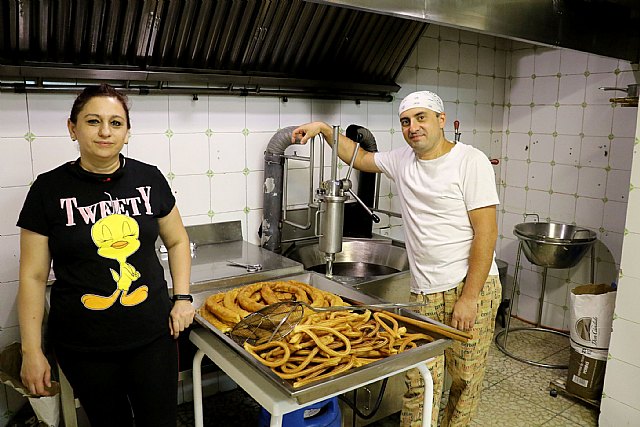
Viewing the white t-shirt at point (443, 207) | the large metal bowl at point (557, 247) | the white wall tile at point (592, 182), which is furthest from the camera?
the white wall tile at point (592, 182)

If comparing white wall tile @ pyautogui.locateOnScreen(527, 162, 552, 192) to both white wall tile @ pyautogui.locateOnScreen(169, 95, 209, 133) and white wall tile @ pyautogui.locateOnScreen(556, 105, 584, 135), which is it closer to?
white wall tile @ pyautogui.locateOnScreen(556, 105, 584, 135)

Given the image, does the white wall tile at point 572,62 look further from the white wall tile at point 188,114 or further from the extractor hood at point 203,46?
the white wall tile at point 188,114

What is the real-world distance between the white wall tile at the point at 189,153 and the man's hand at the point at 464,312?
3.95 ft

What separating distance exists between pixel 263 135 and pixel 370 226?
0.70 metres

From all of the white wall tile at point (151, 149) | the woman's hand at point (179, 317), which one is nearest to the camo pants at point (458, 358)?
the woman's hand at point (179, 317)

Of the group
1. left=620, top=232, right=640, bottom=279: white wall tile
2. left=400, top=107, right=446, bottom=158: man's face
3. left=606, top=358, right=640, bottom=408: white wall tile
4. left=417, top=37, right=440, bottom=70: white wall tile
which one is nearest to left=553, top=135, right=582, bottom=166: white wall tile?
left=417, top=37, right=440, bottom=70: white wall tile

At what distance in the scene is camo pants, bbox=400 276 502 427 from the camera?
74.1 inches

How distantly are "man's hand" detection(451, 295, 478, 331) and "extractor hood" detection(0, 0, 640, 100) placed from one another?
971 millimetres

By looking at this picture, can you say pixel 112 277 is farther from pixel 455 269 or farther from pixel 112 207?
pixel 455 269

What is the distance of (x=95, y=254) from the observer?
4.38 ft

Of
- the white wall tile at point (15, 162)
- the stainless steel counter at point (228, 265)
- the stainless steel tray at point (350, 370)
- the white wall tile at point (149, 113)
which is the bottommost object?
the stainless steel tray at point (350, 370)

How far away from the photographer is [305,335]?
1.40m

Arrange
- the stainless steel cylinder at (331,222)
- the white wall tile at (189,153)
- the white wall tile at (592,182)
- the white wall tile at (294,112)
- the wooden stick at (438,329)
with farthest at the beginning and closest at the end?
the white wall tile at (592,182) → the white wall tile at (294,112) → the white wall tile at (189,153) → the stainless steel cylinder at (331,222) → the wooden stick at (438,329)

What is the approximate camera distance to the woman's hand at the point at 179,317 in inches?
57.9
